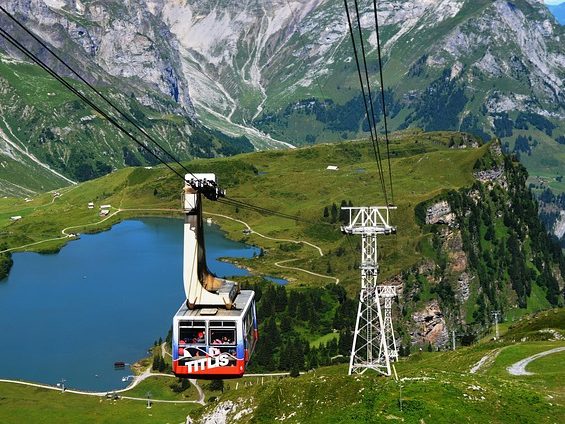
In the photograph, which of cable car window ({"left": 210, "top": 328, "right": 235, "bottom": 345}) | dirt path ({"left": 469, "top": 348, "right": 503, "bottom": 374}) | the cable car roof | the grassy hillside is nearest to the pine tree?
the grassy hillside

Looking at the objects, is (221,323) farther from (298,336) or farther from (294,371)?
(298,336)

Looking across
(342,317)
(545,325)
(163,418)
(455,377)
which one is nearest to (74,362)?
(163,418)

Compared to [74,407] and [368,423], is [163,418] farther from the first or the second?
[368,423]

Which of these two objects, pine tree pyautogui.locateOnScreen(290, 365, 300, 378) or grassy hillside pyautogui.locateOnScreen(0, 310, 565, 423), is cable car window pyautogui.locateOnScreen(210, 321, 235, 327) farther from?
pine tree pyautogui.locateOnScreen(290, 365, 300, 378)

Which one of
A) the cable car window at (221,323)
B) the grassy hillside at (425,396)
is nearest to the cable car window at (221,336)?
the cable car window at (221,323)

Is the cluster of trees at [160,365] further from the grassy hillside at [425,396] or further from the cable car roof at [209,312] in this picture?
the cable car roof at [209,312]

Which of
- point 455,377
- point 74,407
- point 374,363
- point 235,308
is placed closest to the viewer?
point 235,308

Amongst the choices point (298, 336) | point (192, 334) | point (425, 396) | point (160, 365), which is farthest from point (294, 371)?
point (192, 334)
